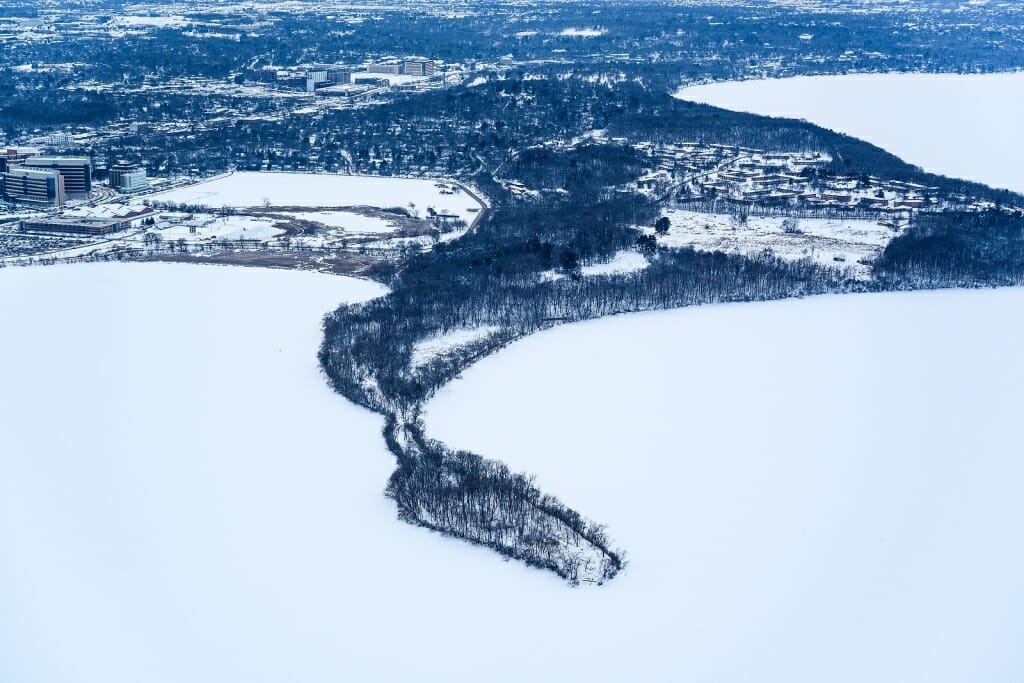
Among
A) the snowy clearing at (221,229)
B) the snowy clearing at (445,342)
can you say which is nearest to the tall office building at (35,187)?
the snowy clearing at (221,229)

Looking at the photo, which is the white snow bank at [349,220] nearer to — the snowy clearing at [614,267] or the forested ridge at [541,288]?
the forested ridge at [541,288]

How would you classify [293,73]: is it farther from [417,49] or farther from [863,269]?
[863,269]

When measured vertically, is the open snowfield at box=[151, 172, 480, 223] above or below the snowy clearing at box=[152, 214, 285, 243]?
above

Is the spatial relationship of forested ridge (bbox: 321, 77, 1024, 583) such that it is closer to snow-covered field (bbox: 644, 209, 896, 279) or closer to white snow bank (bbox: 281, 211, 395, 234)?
snow-covered field (bbox: 644, 209, 896, 279)

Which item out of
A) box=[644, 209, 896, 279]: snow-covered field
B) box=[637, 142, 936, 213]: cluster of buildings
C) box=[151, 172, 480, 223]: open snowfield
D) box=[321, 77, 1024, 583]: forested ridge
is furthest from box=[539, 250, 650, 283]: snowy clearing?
box=[637, 142, 936, 213]: cluster of buildings

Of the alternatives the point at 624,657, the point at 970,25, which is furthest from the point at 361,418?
the point at 970,25
